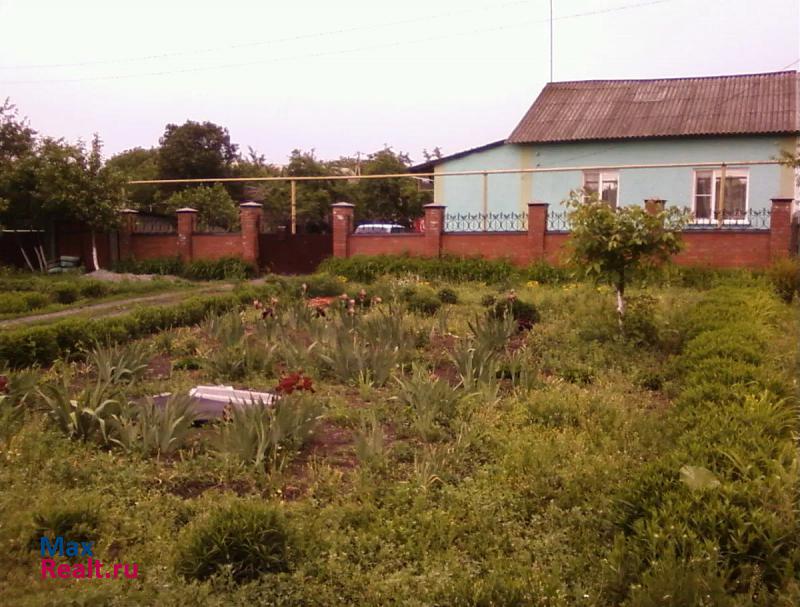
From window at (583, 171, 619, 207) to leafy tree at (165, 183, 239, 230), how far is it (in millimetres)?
12325

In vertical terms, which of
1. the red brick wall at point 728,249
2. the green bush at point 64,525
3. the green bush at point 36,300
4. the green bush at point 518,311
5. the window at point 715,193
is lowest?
the green bush at point 64,525

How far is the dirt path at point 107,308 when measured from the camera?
35.7ft

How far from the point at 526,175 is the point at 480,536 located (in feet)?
58.6

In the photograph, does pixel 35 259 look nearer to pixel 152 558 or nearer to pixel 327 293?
pixel 327 293

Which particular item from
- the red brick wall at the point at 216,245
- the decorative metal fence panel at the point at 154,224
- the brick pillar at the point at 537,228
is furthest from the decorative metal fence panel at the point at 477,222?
the decorative metal fence panel at the point at 154,224

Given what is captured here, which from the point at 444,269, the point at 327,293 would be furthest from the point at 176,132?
the point at 327,293

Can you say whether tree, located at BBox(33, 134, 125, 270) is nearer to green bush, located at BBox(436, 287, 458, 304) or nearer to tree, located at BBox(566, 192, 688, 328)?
green bush, located at BBox(436, 287, 458, 304)

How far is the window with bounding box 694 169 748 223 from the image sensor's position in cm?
1870

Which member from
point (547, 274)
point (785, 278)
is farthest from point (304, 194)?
point (785, 278)

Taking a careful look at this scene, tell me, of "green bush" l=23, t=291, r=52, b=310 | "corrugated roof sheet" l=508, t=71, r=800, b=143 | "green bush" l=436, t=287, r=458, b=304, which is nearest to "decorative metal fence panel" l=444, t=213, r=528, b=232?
"corrugated roof sheet" l=508, t=71, r=800, b=143

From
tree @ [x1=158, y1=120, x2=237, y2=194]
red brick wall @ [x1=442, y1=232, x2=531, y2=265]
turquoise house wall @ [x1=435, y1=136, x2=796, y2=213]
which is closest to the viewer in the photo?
red brick wall @ [x1=442, y1=232, x2=531, y2=265]

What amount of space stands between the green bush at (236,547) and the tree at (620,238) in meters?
5.56

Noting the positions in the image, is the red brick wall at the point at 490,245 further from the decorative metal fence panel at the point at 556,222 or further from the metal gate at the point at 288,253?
the metal gate at the point at 288,253

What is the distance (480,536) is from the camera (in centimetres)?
352
